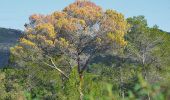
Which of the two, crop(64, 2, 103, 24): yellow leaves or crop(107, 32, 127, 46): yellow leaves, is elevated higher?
crop(64, 2, 103, 24): yellow leaves

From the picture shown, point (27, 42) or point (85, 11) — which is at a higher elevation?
point (85, 11)

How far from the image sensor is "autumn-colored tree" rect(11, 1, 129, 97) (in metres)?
40.9

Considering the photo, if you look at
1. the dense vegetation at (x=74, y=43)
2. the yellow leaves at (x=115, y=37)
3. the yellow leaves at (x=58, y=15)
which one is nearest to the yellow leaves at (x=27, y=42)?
the dense vegetation at (x=74, y=43)

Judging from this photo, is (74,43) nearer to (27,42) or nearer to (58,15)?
(58,15)

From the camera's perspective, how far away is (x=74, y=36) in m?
41.2

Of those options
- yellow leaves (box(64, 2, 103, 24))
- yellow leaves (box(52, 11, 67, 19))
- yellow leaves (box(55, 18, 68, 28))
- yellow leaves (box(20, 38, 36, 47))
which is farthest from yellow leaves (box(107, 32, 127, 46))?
yellow leaves (box(20, 38, 36, 47))

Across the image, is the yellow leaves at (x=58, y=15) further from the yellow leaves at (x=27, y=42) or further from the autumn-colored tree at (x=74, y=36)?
the yellow leaves at (x=27, y=42)

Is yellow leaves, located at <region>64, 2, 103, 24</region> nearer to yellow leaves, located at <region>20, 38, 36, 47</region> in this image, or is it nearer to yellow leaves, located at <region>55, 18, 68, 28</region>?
yellow leaves, located at <region>55, 18, 68, 28</region>

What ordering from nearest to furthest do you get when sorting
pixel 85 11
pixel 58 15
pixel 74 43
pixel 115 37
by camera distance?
pixel 115 37 → pixel 74 43 → pixel 85 11 → pixel 58 15

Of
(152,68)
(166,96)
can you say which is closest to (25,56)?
(152,68)

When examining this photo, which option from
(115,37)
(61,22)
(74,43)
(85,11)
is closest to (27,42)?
(61,22)

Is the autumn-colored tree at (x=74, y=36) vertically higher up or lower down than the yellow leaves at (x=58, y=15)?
lower down

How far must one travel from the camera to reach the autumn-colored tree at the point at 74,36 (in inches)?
1610

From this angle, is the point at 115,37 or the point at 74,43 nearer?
the point at 115,37
